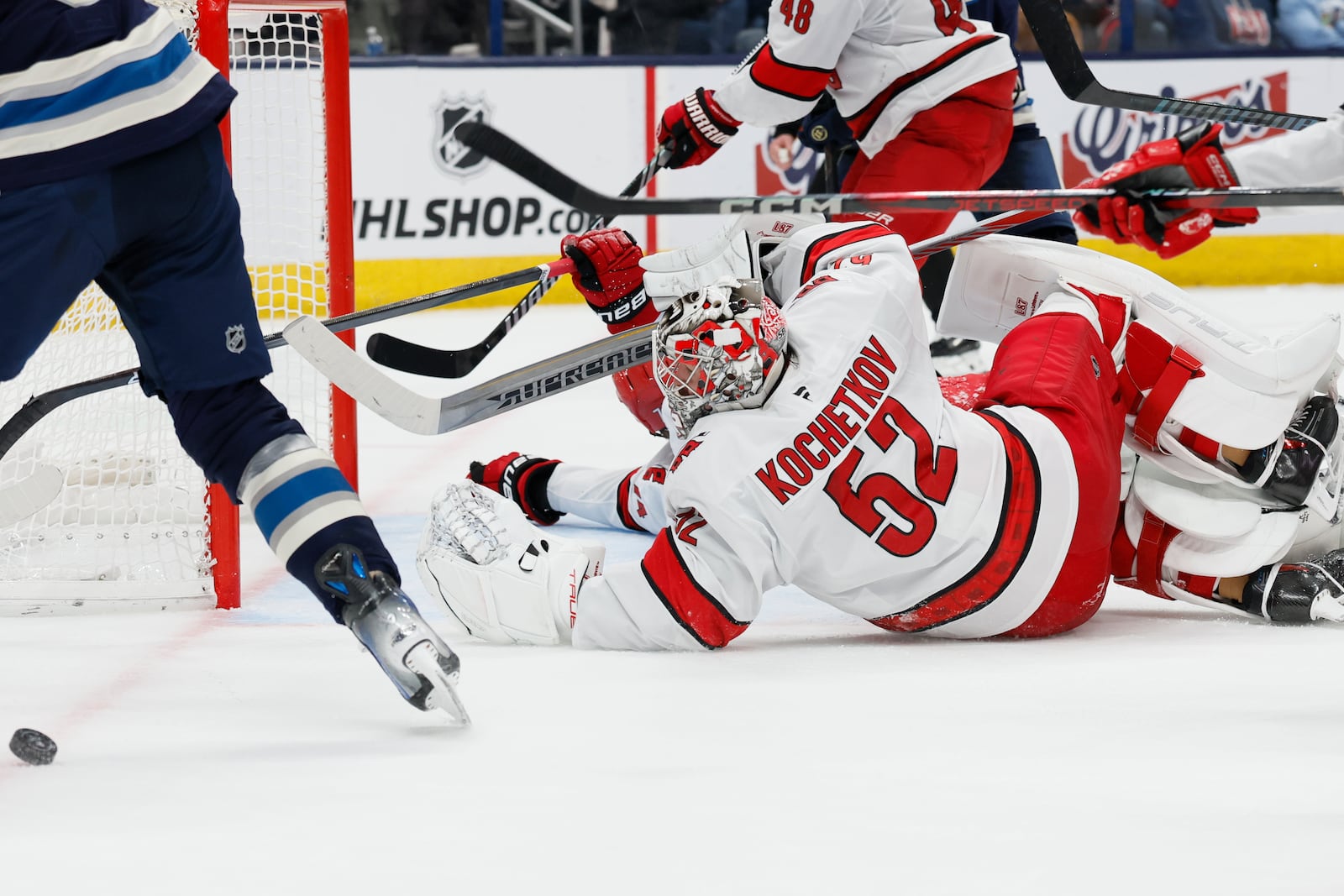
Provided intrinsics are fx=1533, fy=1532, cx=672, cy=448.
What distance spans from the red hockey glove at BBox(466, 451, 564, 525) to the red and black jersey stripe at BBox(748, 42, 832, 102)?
0.87 meters

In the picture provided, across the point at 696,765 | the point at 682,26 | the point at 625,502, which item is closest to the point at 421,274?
the point at 682,26

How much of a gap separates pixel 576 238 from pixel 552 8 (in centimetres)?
380

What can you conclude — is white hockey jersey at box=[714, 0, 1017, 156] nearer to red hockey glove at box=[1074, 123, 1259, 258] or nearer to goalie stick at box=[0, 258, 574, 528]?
goalie stick at box=[0, 258, 574, 528]

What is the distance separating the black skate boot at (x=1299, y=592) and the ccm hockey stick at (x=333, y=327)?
1250 mm

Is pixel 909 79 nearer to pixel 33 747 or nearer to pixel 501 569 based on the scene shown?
pixel 501 569

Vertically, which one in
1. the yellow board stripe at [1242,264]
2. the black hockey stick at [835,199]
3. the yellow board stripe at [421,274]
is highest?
the black hockey stick at [835,199]

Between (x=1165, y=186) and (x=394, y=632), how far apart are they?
116cm

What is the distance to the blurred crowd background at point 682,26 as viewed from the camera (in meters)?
6.05

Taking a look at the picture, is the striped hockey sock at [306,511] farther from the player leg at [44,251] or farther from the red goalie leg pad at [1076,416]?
the red goalie leg pad at [1076,416]

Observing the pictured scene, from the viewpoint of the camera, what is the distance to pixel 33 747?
160 cm

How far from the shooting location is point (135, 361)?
2826mm

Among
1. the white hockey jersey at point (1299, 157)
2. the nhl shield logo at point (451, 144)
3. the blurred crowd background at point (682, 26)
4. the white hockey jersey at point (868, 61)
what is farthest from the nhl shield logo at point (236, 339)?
the blurred crowd background at point (682, 26)

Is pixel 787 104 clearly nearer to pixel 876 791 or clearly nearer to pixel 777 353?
pixel 777 353

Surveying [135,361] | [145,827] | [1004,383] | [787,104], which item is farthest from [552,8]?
[145,827]
